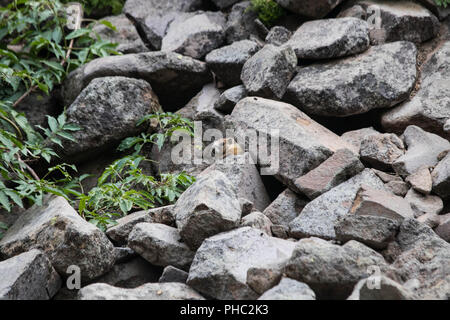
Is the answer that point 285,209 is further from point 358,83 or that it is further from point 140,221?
point 358,83

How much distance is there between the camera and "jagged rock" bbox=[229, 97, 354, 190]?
4.27 meters

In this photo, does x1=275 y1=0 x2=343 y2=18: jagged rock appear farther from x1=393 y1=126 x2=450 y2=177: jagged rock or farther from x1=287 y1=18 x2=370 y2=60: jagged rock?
x1=393 y1=126 x2=450 y2=177: jagged rock

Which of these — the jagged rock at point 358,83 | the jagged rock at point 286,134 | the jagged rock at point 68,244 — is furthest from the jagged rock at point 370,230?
the jagged rock at point 358,83

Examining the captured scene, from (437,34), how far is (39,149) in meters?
4.03

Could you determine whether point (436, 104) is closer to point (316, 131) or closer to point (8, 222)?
point (316, 131)

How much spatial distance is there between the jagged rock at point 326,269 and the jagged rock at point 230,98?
2.55m

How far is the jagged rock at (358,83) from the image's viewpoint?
15.7 feet

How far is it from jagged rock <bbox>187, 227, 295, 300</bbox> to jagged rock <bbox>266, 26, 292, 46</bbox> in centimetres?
284

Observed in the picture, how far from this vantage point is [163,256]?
Result: 11.4 ft

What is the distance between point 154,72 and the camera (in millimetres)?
5492

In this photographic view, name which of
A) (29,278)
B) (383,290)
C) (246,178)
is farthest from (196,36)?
(383,290)

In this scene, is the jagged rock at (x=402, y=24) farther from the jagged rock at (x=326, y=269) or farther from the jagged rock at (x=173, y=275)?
the jagged rock at (x=173, y=275)

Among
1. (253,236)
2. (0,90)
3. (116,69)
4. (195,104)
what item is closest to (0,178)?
(0,90)

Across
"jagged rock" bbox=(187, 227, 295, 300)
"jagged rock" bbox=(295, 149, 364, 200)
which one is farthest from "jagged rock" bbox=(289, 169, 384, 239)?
"jagged rock" bbox=(187, 227, 295, 300)
